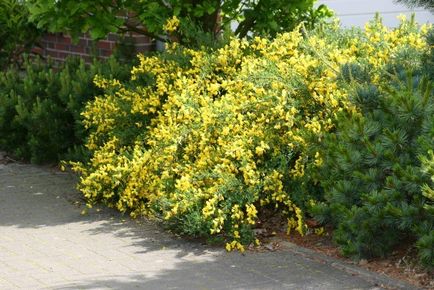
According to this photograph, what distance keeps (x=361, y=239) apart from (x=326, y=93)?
4.84 feet

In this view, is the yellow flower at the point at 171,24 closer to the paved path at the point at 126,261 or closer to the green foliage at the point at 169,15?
the green foliage at the point at 169,15

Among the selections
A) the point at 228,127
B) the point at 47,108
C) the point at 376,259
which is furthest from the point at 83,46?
the point at 376,259

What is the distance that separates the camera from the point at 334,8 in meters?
11.3

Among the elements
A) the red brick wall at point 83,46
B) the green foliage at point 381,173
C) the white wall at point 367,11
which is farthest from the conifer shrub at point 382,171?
the red brick wall at point 83,46

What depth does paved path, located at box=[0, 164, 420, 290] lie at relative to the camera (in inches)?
240

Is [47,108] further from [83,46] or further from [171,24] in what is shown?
[83,46]

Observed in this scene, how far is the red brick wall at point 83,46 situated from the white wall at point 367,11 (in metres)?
2.17

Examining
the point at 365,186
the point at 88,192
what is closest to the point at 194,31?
the point at 88,192

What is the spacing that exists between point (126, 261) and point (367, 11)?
551 cm

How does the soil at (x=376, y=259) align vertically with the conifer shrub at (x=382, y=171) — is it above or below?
below

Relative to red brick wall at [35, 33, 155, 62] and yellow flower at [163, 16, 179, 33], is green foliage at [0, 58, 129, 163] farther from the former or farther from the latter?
red brick wall at [35, 33, 155, 62]

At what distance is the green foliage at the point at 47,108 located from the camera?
368 inches

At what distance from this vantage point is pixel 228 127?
7.35 metres

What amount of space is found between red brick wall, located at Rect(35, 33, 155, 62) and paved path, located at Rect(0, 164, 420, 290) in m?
3.45
